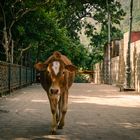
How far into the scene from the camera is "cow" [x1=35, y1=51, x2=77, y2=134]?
989cm

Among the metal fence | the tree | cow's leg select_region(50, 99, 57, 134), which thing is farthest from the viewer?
the tree

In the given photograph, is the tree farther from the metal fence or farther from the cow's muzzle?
the cow's muzzle

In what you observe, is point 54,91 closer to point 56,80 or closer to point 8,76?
point 56,80

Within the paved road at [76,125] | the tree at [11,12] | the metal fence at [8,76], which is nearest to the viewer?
the paved road at [76,125]

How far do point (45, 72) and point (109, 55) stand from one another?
129 feet

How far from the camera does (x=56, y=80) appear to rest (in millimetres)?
9883

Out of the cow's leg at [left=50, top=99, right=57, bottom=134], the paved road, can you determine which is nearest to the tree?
the paved road

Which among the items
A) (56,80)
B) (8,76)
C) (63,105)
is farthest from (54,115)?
(8,76)

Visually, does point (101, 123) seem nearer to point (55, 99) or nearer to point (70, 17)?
point (55, 99)

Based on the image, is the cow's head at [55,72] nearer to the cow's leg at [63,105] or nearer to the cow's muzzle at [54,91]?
the cow's muzzle at [54,91]

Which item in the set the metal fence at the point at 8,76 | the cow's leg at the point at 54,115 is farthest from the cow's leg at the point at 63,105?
the metal fence at the point at 8,76

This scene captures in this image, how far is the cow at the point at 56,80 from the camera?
389 inches

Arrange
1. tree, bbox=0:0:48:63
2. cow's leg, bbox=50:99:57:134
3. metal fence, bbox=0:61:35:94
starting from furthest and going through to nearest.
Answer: tree, bbox=0:0:48:63, metal fence, bbox=0:61:35:94, cow's leg, bbox=50:99:57:134

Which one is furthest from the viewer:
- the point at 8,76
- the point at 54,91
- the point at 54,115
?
the point at 8,76
